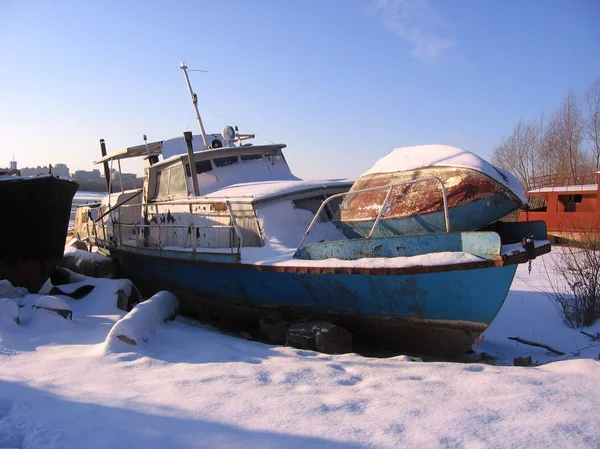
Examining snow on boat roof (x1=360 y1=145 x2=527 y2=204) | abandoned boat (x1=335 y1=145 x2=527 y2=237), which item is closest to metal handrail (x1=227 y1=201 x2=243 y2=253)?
abandoned boat (x1=335 y1=145 x2=527 y2=237)

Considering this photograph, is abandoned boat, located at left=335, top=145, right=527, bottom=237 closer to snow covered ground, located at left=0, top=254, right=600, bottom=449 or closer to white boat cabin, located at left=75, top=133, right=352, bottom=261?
white boat cabin, located at left=75, top=133, right=352, bottom=261

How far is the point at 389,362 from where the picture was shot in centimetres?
470

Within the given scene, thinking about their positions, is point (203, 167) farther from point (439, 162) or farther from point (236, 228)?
point (439, 162)

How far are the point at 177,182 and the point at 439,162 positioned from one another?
504 centimetres

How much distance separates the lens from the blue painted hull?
487 centimetres

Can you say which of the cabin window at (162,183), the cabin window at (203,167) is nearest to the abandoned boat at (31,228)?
the cabin window at (162,183)

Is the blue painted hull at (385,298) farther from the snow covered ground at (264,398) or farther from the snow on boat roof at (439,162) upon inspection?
the snow on boat roof at (439,162)

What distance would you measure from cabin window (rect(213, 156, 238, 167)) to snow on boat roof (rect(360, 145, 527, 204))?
3.55m

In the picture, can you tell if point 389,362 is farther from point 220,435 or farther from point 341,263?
point 220,435

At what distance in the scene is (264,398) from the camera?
3.50 meters

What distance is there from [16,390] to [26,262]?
5.28m

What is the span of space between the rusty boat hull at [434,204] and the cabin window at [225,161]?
3772 mm

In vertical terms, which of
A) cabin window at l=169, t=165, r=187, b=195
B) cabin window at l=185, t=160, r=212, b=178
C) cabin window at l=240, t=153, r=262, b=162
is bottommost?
cabin window at l=169, t=165, r=187, b=195

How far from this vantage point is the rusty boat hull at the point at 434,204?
5.09 metres
